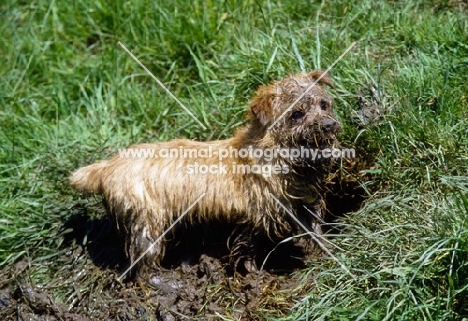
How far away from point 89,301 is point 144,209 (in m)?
0.87

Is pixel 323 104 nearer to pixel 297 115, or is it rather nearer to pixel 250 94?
pixel 297 115

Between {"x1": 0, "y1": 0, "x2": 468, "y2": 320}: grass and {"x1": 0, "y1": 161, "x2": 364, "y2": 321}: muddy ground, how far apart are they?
0.08 metres

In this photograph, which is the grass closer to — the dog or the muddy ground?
the muddy ground

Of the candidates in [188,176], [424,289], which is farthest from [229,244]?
[424,289]

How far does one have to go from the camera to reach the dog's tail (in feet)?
21.2

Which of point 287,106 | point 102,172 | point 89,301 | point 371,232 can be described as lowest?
point 89,301

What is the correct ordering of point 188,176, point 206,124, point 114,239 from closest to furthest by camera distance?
1. point 188,176
2. point 114,239
3. point 206,124

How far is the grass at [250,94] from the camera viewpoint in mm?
5387

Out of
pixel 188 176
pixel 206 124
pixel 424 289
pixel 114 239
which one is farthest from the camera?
pixel 206 124

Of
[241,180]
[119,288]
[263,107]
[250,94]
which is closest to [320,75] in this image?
[263,107]

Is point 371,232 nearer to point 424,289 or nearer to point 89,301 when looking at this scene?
point 424,289

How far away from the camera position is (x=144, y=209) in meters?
6.27

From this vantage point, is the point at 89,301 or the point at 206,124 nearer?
the point at 89,301

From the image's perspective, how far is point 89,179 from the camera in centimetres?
649
